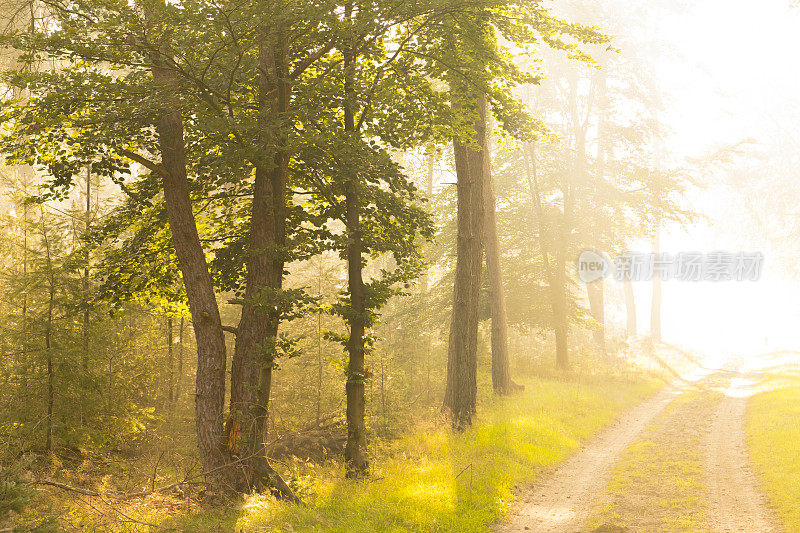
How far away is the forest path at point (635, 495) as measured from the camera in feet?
29.0

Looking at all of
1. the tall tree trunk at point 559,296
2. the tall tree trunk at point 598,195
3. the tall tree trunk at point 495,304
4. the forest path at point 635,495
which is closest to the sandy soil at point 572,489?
the forest path at point 635,495

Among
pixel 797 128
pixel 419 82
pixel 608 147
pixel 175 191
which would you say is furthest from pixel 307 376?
pixel 797 128

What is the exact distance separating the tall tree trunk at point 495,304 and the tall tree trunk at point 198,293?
10319 millimetres

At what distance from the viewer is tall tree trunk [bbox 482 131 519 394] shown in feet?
61.0

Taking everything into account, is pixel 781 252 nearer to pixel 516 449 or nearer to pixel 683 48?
pixel 683 48

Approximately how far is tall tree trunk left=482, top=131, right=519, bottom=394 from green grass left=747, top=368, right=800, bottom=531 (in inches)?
272

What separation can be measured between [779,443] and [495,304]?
889 cm

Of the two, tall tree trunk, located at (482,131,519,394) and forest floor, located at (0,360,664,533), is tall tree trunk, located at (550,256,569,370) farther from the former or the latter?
forest floor, located at (0,360,664,533)

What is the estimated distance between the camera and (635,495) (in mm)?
10258

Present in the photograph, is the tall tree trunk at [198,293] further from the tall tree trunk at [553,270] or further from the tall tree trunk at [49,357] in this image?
the tall tree trunk at [553,270]

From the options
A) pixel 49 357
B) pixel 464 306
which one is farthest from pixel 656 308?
pixel 49 357

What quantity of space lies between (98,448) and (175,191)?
6.34 meters

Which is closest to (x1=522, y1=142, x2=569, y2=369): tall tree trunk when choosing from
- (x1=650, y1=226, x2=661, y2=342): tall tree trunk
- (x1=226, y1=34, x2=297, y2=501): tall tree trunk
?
(x1=226, y1=34, x2=297, y2=501): tall tree trunk

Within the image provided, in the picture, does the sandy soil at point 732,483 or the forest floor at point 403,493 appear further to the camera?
the sandy soil at point 732,483
